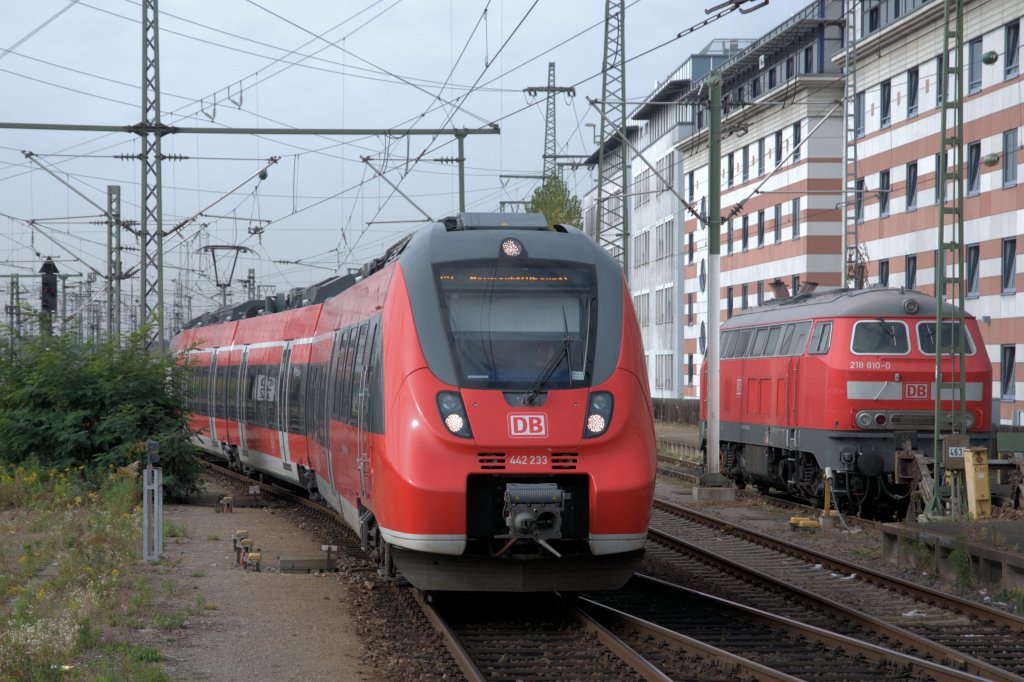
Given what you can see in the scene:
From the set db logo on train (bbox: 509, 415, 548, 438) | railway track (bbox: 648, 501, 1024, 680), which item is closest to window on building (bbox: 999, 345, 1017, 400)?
railway track (bbox: 648, 501, 1024, 680)

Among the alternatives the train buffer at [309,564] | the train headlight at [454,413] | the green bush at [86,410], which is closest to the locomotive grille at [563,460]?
the train headlight at [454,413]

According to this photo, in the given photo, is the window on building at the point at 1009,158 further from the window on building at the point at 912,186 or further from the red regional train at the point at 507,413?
the red regional train at the point at 507,413

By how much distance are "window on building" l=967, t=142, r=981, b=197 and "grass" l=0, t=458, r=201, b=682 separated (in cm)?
2858

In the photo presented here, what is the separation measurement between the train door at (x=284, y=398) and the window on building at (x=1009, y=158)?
2450 centimetres

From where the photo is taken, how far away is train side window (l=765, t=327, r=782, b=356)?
80.3 ft

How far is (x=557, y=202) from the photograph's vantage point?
7819 centimetres

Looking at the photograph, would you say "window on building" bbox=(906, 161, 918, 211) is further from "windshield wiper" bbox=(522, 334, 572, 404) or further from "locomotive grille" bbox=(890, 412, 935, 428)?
"windshield wiper" bbox=(522, 334, 572, 404)

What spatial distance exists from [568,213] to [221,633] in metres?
67.7

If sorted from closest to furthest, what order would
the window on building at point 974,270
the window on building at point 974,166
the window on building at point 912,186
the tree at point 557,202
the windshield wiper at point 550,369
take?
1. the windshield wiper at point 550,369
2. the window on building at point 974,166
3. the window on building at point 974,270
4. the window on building at point 912,186
5. the tree at point 557,202

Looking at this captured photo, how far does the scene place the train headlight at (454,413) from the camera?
35.9 feet

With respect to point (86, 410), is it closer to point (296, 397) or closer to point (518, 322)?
point (296, 397)

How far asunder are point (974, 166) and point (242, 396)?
24.3 metres

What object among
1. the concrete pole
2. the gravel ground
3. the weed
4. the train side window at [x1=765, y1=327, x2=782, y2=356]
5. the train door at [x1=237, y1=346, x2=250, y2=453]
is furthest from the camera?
the train door at [x1=237, y1=346, x2=250, y2=453]

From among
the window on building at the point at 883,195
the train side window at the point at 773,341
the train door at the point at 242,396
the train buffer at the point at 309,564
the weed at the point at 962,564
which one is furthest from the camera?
the window on building at the point at 883,195
